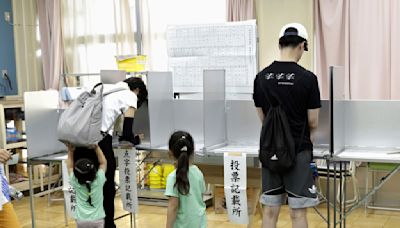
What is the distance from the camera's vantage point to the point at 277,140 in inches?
104

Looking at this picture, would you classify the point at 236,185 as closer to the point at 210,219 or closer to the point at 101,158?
the point at 101,158

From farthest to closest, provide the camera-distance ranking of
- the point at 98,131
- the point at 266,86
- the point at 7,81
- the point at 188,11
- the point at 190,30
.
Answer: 1. the point at 7,81
2. the point at 188,11
3. the point at 190,30
4. the point at 98,131
5. the point at 266,86

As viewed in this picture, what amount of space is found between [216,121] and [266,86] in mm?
1006

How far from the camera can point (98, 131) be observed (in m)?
2.95

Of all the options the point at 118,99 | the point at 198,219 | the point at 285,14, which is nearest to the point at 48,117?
the point at 118,99

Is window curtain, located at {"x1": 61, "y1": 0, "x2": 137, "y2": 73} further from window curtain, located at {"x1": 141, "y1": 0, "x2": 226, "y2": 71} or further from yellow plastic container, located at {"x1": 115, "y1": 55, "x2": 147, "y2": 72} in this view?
yellow plastic container, located at {"x1": 115, "y1": 55, "x2": 147, "y2": 72}

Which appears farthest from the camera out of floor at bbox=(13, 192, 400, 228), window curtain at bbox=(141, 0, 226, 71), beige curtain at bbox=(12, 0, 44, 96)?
beige curtain at bbox=(12, 0, 44, 96)

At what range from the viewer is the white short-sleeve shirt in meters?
3.05

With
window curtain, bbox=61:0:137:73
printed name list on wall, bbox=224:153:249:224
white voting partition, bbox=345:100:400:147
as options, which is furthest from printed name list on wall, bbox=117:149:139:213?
window curtain, bbox=61:0:137:73

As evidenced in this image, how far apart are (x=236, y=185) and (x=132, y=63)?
1.48 metres

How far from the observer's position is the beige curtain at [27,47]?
6.12 m

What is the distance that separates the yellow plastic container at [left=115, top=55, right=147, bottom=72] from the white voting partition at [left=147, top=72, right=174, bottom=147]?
1.34 ft

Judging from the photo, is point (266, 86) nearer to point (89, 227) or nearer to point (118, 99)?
point (118, 99)

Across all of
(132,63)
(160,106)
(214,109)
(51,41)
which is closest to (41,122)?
(132,63)
